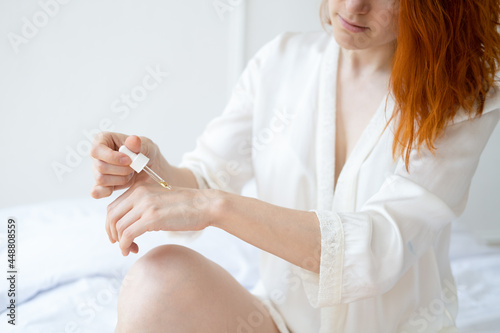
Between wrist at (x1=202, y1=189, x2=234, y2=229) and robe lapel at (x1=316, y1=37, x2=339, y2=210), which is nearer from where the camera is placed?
wrist at (x1=202, y1=189, x2=234, y2=229)

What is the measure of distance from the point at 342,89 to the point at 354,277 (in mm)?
452

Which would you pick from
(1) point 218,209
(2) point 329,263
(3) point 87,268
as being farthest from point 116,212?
(3) point 87,268

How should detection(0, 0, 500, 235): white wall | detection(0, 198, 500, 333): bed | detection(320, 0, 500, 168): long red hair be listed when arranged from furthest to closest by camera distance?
detection(0, 0, 500, 235): white wall, detection(0, 198, 500, 333): bed, detection(320, 0, 500, 168): long red hair

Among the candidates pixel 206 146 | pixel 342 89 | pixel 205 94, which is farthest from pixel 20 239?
pixel 205 94

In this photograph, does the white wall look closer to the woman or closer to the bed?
the bed

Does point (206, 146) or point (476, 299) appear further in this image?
point (476, 299)

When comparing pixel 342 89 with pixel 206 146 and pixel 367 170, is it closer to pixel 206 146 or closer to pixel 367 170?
pixel 367 170

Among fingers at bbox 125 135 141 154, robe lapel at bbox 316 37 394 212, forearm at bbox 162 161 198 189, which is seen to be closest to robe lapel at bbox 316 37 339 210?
robe lapel at bbox 316 37 394 212

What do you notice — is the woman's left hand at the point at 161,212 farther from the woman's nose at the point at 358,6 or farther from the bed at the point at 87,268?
the woman's nose at the point at 358,6

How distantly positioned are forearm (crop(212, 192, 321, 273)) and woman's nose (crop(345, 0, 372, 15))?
376 mm

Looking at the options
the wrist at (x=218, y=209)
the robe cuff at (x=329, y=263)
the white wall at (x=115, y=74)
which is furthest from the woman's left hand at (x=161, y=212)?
the white wall at (x=115, y=74)

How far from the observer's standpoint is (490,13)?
1.04 meters

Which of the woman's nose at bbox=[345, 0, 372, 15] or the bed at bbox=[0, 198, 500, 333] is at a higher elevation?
the woman's nose at bbox=[345, 0, 372, 15]

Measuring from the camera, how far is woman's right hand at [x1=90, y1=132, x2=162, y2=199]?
3.06 feet
